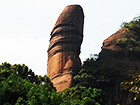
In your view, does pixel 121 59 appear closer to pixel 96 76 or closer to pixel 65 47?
pixel 96 76

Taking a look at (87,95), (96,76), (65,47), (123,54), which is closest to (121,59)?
(123,54)

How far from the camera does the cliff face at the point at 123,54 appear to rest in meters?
36.8

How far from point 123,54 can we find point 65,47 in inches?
274

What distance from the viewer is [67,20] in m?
40.1

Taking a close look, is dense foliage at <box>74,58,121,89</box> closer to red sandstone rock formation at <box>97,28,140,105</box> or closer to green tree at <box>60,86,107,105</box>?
red sandstone rock formation at <box>97,28,140,105</box>

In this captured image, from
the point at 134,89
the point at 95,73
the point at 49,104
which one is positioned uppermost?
the point at 95,73

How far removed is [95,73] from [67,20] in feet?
29.7

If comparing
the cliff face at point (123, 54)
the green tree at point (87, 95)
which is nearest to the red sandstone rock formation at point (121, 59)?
the cliff face at point (123, 54)

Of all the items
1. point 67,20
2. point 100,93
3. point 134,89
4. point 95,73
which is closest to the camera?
point 134,89

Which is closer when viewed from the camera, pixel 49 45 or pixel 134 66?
pixel 134 66

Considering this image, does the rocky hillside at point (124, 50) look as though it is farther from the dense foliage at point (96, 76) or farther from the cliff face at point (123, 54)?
the dense foliage at point (96, 76)

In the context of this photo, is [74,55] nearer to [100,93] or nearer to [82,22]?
[82,22]

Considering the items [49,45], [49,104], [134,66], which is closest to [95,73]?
[134,66]

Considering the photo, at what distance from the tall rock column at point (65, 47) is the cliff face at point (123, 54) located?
3.44m
